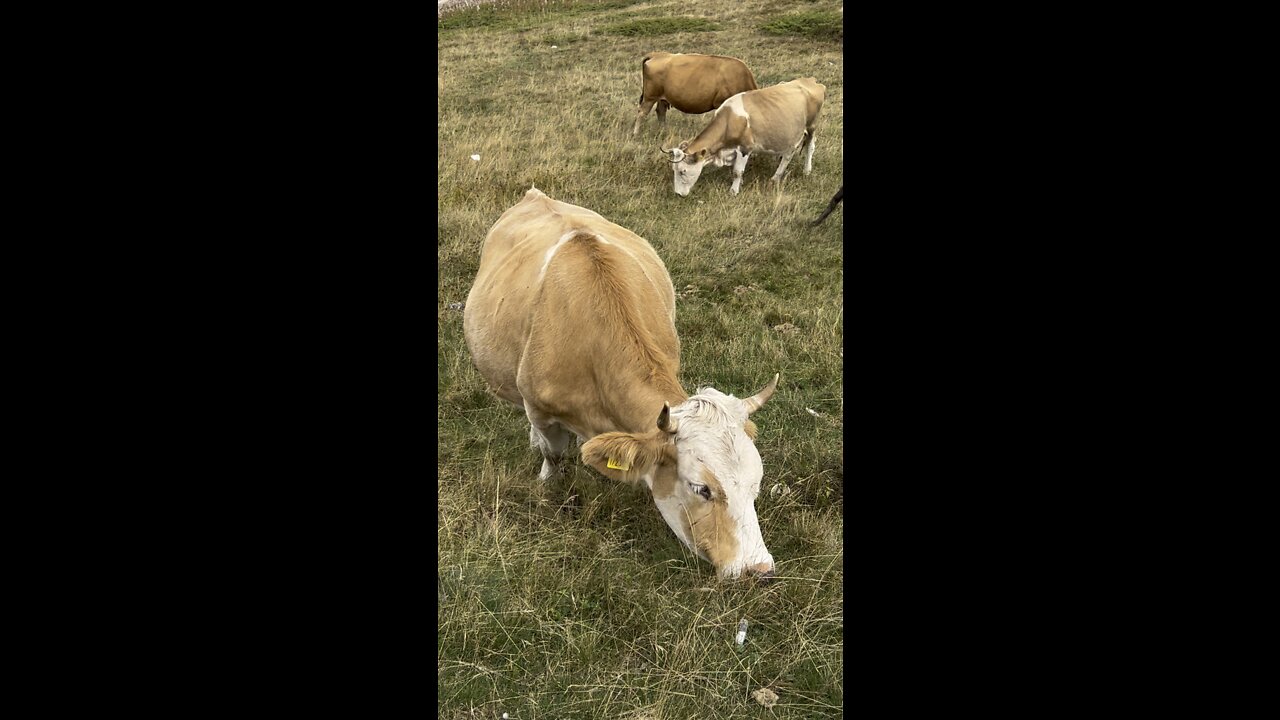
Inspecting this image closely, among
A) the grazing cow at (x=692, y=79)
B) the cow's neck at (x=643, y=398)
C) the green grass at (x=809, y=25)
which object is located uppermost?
Result: the green grass at (x=809, y=25)

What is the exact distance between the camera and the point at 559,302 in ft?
13.1

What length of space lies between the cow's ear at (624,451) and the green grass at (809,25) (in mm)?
20878

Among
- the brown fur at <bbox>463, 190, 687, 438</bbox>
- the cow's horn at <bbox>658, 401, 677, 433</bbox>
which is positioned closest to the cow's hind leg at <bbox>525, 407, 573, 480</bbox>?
the brown fur at <bbox>463, 190, 687, 438</bbox>

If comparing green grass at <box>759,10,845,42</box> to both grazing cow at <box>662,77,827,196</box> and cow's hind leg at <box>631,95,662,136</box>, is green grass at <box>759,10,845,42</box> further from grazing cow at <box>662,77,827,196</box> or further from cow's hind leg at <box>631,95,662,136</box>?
grazing cow at <box>662,77,827,196</box>

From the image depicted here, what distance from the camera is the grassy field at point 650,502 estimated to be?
2918 millimetres

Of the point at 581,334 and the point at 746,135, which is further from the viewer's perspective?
the point at 746,135

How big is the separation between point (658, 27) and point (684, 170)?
51.1 ft

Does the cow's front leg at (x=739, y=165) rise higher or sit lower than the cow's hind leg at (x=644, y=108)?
lower

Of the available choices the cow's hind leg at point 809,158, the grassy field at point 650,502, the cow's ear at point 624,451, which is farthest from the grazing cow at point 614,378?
the cow's hind leg at point 809,158

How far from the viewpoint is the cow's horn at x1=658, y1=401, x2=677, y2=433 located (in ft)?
10.6

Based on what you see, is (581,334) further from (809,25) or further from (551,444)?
(809,25)

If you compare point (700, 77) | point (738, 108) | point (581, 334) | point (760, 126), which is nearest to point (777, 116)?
point (760, 126)

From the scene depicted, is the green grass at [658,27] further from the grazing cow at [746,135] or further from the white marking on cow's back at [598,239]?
the white marking on cow's back at [598,239]

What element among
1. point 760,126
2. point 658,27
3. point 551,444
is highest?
point 658,27
